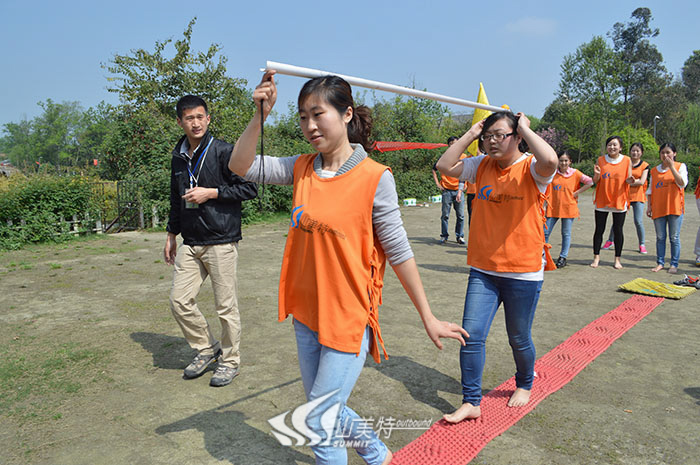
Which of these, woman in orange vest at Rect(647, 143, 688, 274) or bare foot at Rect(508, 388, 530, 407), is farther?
woman in orange vest at Rect(647, 143, 688, 274)

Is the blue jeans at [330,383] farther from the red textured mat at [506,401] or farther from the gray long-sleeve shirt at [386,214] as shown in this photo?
the red textured mat at [506,401]

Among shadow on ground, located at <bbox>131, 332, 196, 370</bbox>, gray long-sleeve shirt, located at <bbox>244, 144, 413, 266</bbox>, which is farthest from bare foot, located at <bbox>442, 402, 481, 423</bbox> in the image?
shadow on ground, located at <bbox>131, 332, 196, 370</bbox>

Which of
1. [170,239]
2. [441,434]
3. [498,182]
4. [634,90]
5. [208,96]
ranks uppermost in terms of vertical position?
[634,90]

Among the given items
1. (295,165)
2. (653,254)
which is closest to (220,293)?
(295,165)

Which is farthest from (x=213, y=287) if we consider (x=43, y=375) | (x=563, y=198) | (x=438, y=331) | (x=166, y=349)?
(x=563, y=198)

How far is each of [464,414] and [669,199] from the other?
668cm

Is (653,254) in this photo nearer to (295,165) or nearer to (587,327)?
(587,327)

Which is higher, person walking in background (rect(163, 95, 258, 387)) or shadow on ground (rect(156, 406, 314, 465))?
person walking in background (rect(163, 95, 258, 387))

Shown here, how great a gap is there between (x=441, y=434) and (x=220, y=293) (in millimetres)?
1938

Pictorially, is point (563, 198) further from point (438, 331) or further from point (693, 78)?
point (693, 78)

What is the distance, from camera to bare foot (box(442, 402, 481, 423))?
3.30m

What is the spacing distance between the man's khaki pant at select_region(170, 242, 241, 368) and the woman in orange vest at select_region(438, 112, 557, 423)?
1.78 m

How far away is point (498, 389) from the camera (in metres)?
3.85

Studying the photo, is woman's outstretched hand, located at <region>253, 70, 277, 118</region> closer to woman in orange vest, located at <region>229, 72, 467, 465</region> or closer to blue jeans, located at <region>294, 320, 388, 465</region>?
woman in orange vest, located at <region>229, 72, 467, 465</region>
